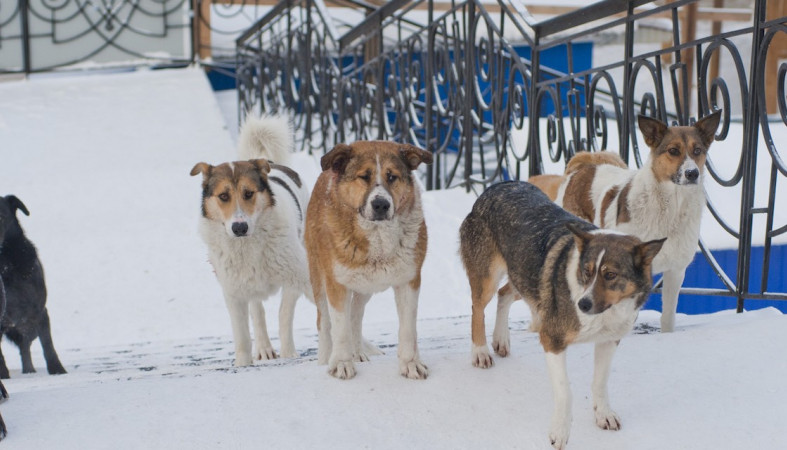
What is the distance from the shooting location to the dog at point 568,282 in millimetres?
2176

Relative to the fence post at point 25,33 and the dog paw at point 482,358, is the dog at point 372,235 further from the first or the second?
the fence post at point 25,33

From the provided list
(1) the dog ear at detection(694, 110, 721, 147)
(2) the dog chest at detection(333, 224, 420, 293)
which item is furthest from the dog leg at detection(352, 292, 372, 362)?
(1) the dog ear at detection(694, 110, 721, 147)

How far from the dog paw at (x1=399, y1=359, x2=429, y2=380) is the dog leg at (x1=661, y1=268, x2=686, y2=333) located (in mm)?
1109

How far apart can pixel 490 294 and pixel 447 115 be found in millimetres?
3417

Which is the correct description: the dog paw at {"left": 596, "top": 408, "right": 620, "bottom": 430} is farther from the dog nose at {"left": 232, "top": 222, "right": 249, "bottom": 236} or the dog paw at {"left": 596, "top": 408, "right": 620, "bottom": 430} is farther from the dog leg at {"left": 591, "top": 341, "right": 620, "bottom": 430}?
the dog nose at {"left": 232, "top": 222, "right": 249, "bottom": 236}

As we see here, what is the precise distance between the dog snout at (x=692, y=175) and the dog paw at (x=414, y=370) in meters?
1.26

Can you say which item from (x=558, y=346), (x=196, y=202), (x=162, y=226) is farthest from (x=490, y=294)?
(x=196, y=202)

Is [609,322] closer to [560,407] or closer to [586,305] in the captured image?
[586,305]

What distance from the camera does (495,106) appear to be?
546cm

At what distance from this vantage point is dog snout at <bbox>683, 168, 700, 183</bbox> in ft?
10.3

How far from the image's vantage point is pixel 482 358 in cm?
280

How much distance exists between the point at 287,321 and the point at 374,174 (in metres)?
1.37

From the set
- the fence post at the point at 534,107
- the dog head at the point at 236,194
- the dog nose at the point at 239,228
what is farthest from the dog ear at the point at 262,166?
the fence post at the point at 534,107

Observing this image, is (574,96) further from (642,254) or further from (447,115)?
(642,254)
